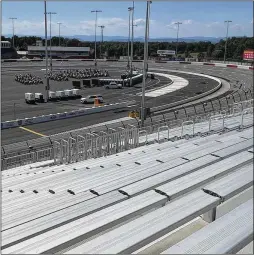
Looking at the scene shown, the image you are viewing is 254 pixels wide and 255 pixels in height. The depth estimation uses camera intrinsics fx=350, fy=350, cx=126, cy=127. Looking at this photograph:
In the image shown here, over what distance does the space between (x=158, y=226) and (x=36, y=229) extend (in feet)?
8.43

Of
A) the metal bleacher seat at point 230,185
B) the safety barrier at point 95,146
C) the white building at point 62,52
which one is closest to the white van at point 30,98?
the safety barrier at point 95,146

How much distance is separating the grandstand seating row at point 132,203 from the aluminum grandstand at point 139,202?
0.02m

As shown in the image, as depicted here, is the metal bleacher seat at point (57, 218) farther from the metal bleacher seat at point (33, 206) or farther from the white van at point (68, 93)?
the white van at point (68, 93)

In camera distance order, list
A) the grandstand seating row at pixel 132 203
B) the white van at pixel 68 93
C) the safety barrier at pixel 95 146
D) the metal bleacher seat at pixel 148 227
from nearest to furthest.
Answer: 1. the metal bleacher seat at pixel 148 227
2. the grandstand seating row at pixel 132 203
3. the safety barrier at pixel 95 146
4. the white van at pixel 68 93

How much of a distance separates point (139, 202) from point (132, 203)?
186mm

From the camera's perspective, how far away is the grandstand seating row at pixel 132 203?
6637 millimetres

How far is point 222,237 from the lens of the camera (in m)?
6.84

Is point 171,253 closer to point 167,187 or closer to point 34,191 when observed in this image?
point 167,187

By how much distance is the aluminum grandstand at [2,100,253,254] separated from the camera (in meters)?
6.67

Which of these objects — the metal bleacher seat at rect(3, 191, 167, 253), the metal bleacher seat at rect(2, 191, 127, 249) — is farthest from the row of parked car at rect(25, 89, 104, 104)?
the metal bleacher seat at rect(3, 191, 167, 253)

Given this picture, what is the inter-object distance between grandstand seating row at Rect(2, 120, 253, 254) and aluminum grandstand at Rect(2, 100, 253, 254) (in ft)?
0.07

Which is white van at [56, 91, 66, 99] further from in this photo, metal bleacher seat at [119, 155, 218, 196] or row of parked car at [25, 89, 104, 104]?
metal bleacher seat at [119, 155, 218, 196]

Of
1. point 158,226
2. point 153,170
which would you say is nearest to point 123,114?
point 153,170

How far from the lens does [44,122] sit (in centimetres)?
2953
